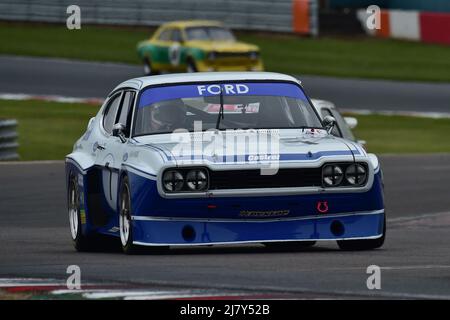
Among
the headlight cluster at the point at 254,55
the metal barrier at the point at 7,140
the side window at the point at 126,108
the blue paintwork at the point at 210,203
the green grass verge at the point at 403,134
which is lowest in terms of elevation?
the green grass verge at the point at 403,134

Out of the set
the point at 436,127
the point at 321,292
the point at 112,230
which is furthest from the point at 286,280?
the point at 436,127

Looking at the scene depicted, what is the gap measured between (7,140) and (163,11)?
21.6 metres

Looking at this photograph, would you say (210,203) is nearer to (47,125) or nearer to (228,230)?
(228,230)

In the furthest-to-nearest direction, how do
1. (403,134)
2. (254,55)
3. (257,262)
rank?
(254,55) < (403,134) < (257,262)

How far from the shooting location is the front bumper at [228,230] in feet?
35.1

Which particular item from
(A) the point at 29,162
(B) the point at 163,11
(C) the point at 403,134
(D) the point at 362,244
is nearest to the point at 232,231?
(D) the point at 362,244

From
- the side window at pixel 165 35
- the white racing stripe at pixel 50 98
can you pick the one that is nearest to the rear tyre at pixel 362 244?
the white racing stripe at pixel 50 98

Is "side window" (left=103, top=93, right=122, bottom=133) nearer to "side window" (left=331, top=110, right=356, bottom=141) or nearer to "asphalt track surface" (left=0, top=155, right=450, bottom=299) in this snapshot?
"asphalt track surface" (left=0, top=155, right=450, bottom=299)

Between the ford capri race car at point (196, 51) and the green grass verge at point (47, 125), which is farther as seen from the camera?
the ford capri race car at point (196, 51)

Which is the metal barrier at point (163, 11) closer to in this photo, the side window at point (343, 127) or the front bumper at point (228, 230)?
the side window at point (343, 127)

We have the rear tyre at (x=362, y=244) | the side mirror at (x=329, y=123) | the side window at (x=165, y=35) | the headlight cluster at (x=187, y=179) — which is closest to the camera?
the headlight cluster at (x=187, y=179)

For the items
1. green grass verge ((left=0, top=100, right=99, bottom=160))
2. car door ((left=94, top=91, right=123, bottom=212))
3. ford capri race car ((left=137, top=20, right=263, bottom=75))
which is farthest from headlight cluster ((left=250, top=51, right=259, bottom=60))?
car door ((left=94, top=91, right=123, bottom=212))

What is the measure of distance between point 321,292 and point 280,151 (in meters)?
2.60

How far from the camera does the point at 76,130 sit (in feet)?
90.8
